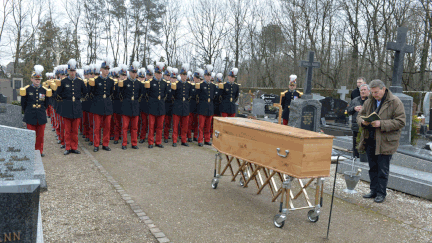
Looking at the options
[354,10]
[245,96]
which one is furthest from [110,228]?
[354,10]

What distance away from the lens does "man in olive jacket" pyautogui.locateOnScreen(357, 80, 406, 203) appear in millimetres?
5164

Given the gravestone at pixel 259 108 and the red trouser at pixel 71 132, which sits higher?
the gravestone at pixel 259 108

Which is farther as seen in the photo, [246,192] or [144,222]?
[246,192]

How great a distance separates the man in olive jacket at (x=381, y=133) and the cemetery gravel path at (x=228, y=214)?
459 mm

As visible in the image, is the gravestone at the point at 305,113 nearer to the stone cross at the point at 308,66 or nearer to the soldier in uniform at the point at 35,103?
the stone cross at the point at 308,66

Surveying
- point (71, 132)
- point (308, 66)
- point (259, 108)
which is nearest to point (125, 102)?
point (71, 132)

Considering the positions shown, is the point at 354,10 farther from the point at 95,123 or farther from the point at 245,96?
the point at 95,123

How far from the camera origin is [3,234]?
2.61 m

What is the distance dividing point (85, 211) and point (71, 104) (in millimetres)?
4092

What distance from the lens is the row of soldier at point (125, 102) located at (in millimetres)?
7930

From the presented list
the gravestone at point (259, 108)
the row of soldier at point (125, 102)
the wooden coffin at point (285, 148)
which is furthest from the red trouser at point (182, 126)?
the gravestone at point (259, 108)

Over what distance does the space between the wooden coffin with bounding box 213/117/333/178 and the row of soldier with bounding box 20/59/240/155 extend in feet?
15.1

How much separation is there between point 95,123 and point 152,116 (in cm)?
153

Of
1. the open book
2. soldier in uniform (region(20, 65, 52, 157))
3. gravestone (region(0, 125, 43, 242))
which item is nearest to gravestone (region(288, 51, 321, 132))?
the open book
